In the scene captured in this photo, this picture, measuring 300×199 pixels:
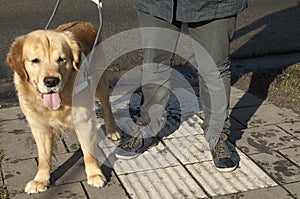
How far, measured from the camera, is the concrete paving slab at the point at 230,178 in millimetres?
3648

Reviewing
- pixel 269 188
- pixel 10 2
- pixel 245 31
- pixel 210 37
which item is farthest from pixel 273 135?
pixel 10 2

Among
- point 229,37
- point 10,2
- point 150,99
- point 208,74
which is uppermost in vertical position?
point 229,37

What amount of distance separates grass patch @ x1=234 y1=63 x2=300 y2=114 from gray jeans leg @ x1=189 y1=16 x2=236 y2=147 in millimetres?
1313

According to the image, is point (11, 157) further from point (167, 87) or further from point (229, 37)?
point (229, 37)

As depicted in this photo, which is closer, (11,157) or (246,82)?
(11,157)

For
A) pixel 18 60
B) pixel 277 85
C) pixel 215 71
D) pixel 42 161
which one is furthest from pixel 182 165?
pixel 277 85

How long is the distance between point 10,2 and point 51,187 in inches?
308

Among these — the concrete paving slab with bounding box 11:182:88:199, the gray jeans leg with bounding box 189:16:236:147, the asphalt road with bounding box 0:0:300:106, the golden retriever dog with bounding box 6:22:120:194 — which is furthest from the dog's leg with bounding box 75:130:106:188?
the asphalt road with bounding box 0:0:300:106

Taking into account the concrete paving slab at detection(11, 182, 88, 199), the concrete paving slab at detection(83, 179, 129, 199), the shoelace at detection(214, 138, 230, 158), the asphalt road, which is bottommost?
the asphalt road

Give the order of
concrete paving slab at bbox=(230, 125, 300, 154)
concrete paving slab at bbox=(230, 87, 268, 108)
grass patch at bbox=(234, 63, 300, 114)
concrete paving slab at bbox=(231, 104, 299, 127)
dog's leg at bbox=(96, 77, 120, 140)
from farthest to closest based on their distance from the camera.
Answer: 1. grass patch at bbox=(234, 63, 300, 114)
2. concrete paving slab at bbox=(230, 87, 268, 108)
3. concrete paving slab at bbox=(231, 104, 299, 127)
4. dog's leg at bbox=(96, 77, 120, 140)
5. concrete paving slab at bbox=(230, 125, 300, 154)

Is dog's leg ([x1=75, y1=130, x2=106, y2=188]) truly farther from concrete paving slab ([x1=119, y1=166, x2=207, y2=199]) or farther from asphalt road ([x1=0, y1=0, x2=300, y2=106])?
asphalt road ([x1=0, y1=0, x2=300, y2=106])

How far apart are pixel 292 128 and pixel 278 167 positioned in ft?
2.54

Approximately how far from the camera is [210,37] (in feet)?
12.6

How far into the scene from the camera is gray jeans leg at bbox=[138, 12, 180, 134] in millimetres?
3972
